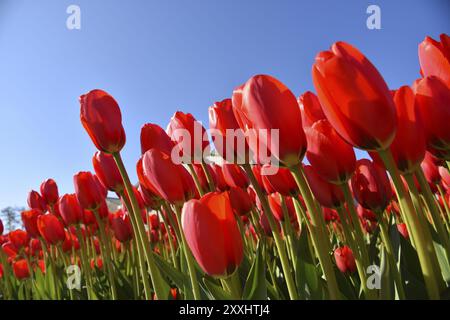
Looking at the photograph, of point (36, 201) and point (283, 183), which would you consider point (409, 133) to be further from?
point (36, 201)

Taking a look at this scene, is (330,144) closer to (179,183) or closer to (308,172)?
(308,172)

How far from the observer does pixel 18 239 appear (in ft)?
11.0

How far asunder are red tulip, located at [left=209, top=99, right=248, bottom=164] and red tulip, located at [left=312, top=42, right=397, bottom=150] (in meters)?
0.34

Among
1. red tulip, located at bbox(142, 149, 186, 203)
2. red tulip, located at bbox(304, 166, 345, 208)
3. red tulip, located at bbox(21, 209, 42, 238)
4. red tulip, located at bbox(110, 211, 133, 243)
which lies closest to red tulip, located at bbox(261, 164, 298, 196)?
red tulip, located at bbox(304, 166, 345, 208)

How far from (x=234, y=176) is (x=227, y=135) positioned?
0.58 meters

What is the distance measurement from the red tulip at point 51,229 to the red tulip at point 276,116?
2.03m

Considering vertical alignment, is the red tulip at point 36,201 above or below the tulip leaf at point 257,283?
above

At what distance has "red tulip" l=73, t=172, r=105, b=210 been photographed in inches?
69.0

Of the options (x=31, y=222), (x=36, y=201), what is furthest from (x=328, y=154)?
(x=31, y=222)

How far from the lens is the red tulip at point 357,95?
22.8 inches

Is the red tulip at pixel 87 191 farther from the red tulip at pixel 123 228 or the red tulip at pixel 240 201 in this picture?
the red tulip at pixel 240 201

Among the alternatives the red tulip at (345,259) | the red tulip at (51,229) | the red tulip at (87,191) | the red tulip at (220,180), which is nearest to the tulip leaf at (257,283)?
the red tulip at (345,259)
